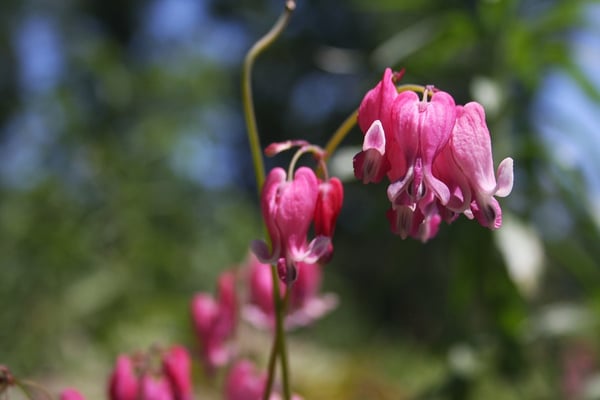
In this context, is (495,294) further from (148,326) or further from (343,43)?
(343,43)

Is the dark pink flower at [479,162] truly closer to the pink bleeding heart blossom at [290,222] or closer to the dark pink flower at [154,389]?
the pink bleeding heart blossom at [290,222]

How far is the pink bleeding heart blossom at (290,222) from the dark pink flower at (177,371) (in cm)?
30

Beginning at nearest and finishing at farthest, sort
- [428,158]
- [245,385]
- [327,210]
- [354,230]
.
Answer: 1. [428,158]
2. [327,210]
3. [245,385]
4. [354,230]

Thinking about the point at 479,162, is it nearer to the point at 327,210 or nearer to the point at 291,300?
the point at 327,210

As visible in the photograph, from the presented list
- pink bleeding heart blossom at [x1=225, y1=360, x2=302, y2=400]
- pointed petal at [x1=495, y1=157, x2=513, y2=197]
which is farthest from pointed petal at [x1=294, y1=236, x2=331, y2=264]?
pink bleeding heart blossom at [x1=225, y1=360, x2=302, y2=400]

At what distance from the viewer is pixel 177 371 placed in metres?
1.16

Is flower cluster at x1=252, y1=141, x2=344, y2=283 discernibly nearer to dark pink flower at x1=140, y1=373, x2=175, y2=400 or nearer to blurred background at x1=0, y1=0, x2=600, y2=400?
dark pink flower at x1=140, y1=373, x2=175, y2=400

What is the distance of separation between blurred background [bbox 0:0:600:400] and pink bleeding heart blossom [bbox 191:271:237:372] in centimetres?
81

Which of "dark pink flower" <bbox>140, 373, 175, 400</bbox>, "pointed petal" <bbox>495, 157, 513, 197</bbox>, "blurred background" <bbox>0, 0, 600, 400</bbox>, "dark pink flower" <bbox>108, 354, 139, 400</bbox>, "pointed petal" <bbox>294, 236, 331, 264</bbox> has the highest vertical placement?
"pointed petal" <bbox>495, 157, 513, 197</bbox>

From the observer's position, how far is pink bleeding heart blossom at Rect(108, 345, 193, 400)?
114 cm

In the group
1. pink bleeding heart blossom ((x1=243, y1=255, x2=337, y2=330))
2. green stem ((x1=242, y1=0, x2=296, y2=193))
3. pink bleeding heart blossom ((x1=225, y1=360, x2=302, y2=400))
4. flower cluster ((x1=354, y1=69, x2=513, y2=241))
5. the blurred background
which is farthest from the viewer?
the blurred background

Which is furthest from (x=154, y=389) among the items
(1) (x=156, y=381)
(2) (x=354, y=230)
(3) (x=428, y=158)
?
(2) (x=354, y=230)

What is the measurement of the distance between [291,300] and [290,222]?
78 cm

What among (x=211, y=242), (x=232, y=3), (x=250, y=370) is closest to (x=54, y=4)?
(x=232, y=3)
